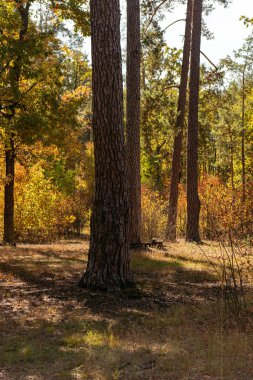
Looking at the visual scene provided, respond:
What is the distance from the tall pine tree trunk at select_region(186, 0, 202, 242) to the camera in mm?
15462

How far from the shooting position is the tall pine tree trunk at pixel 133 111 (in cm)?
1191

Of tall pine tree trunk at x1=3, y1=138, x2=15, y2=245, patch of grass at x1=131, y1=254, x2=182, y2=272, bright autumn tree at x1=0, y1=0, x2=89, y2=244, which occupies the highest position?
bright autumn tree at x1=0, y1=0, x2=89, y2=244

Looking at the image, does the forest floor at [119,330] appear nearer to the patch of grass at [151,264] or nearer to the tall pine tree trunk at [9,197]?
the patch of grass at [151,264]

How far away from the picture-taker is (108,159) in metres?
7.34

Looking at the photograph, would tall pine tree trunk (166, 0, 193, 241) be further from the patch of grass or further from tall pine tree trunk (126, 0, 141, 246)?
the patch of grass

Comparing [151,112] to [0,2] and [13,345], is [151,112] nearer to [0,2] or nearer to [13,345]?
[0,2]

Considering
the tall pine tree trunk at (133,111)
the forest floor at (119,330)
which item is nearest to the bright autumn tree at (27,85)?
the tall pine tree trunk at (133,111)

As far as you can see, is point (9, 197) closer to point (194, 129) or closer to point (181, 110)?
point (194, 129)

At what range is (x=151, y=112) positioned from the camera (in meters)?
17.8

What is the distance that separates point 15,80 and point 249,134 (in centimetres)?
2665

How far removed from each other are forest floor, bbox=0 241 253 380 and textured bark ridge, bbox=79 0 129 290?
0.51 metres

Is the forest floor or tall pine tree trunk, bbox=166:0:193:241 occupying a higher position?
tall pine tree trunk, bbox=166:0:193:241

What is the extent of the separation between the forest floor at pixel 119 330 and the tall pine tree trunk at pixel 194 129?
6560mm

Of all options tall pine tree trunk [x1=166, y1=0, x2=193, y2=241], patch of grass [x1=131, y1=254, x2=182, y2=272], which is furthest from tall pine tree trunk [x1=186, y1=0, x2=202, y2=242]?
patch of grass [x1=131, y1=254, x2=182, y2=272]
